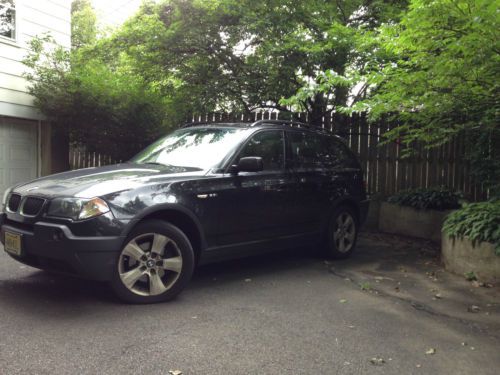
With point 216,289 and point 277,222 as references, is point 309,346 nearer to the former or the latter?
point 216,289

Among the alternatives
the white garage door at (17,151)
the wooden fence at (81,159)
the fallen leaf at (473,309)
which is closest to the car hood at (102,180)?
the fallen leaf at (473,309)

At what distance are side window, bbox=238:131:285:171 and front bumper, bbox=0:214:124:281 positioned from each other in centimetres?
192

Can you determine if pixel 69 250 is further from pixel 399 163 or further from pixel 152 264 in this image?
pixel 399 163

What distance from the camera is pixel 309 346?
361 centimetres

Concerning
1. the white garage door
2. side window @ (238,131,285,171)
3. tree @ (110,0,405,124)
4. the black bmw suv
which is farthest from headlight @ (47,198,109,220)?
the white garage door

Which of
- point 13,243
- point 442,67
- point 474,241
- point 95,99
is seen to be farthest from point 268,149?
point 95,99

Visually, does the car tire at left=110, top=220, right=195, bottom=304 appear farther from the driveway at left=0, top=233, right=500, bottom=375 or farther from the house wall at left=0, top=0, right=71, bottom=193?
the house wall at left=0, top=0, right=71, bottom=193

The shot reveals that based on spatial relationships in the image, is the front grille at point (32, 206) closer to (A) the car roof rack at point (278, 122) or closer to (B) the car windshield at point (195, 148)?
(B) the car windshield at point (195, 148)

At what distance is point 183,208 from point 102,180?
76 centimetres

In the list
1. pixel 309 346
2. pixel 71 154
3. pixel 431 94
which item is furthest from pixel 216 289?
pixel 71 154

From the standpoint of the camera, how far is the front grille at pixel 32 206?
13.9 feet

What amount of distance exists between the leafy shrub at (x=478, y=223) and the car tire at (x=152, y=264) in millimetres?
3355

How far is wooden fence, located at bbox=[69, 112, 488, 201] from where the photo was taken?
30.4ft

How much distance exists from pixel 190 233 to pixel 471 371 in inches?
105
